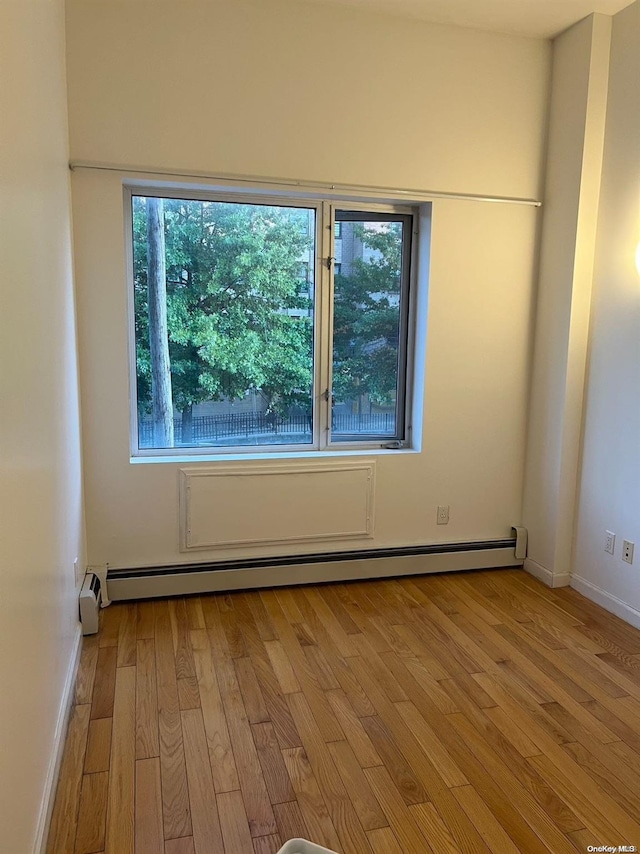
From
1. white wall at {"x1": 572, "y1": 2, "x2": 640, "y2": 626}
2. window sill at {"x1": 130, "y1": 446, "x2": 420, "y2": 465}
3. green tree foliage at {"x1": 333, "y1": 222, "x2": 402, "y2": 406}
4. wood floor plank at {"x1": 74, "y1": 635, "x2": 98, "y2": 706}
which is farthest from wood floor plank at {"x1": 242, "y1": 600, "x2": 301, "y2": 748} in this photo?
white wall at {"x1": 572, "y1": 2, "x2": 640, "y2": 626}

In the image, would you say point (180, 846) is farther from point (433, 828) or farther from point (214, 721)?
point (433, 828)

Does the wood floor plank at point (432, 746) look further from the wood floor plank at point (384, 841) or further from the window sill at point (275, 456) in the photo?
the window sill at point (275, 456)

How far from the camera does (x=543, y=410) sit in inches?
139

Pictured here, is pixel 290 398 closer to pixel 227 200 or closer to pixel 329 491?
pixel 329 491

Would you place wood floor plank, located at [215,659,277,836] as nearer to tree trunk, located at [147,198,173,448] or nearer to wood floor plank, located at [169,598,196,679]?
wood floor plank, located at [169,598,196,679]

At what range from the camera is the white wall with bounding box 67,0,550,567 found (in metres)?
2.89

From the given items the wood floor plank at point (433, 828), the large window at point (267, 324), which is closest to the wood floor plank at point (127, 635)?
the large window at point (267, 324)

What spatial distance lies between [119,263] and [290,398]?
3.67 feet

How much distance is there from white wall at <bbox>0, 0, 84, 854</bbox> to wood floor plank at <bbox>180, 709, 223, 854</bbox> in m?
0.41

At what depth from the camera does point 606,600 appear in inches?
126

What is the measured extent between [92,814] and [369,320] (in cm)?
262

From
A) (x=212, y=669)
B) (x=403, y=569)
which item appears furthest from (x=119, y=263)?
(x=403, y=569)

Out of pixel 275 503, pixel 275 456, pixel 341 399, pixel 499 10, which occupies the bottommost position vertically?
pixel 275 503

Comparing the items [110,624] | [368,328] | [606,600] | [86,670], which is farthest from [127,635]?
[606,600]
